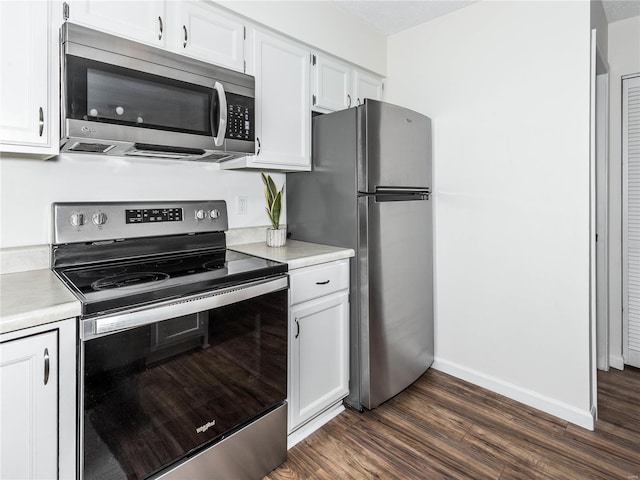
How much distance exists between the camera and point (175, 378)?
1.26 meters

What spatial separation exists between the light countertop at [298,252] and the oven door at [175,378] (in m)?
0.18

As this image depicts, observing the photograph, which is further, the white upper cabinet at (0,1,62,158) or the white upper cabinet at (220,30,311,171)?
the white upper cabinet at (220,30,311,171)

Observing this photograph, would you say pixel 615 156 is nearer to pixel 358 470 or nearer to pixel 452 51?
pixel 452 51

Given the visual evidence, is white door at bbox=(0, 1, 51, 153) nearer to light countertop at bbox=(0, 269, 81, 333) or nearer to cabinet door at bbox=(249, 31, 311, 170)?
light countertop at bbox=(0, 269, 81, 333)

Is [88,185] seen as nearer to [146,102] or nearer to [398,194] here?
[146,102]

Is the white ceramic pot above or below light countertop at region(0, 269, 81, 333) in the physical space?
above

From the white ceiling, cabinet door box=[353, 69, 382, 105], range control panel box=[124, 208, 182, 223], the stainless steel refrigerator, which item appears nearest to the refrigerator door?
the stainless steel refrigerator

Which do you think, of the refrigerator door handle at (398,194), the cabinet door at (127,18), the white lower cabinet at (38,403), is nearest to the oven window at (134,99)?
the cabinet door at (127,18)

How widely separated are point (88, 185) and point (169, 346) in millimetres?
929

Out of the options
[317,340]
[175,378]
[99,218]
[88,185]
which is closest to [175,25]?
[88,185]

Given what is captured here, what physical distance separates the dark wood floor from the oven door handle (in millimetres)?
861

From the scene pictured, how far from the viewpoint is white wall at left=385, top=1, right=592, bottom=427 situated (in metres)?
1.98

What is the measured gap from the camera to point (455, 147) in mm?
2422

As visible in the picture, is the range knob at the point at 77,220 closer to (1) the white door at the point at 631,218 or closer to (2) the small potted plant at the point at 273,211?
(2) the small potted plant at the point at 273,211
